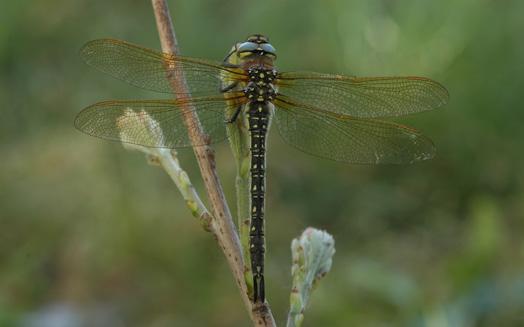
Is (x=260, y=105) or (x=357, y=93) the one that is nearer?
(x=260, y=105)

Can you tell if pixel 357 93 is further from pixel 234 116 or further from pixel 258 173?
pixel 234 116

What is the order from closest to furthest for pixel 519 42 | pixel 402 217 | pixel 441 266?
pixel 441 266 → pixel 402 217 → pixel 519 42

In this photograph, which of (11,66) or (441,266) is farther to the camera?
(11,66)

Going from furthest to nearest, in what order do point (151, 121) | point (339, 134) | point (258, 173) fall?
1. point (339, 134)
2. point (258, 173)
3. point (151, 121)

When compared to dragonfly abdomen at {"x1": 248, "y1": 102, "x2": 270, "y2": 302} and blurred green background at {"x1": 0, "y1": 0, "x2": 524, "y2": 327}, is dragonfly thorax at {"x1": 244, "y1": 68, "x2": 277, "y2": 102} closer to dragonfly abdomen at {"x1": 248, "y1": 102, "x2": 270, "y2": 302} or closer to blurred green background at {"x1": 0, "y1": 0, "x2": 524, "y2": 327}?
dragonfly abdomen at {"x1": 248, "y1": 102, "x2": 270, "y2": 302}

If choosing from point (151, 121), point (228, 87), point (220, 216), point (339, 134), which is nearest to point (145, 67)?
point (228, 87)

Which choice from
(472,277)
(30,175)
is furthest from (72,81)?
(472,277)

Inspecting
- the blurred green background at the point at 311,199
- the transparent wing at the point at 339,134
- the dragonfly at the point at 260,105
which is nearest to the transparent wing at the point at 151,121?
the dragonfly at the point at 260,105

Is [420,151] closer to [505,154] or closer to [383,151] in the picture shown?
[383,151]
